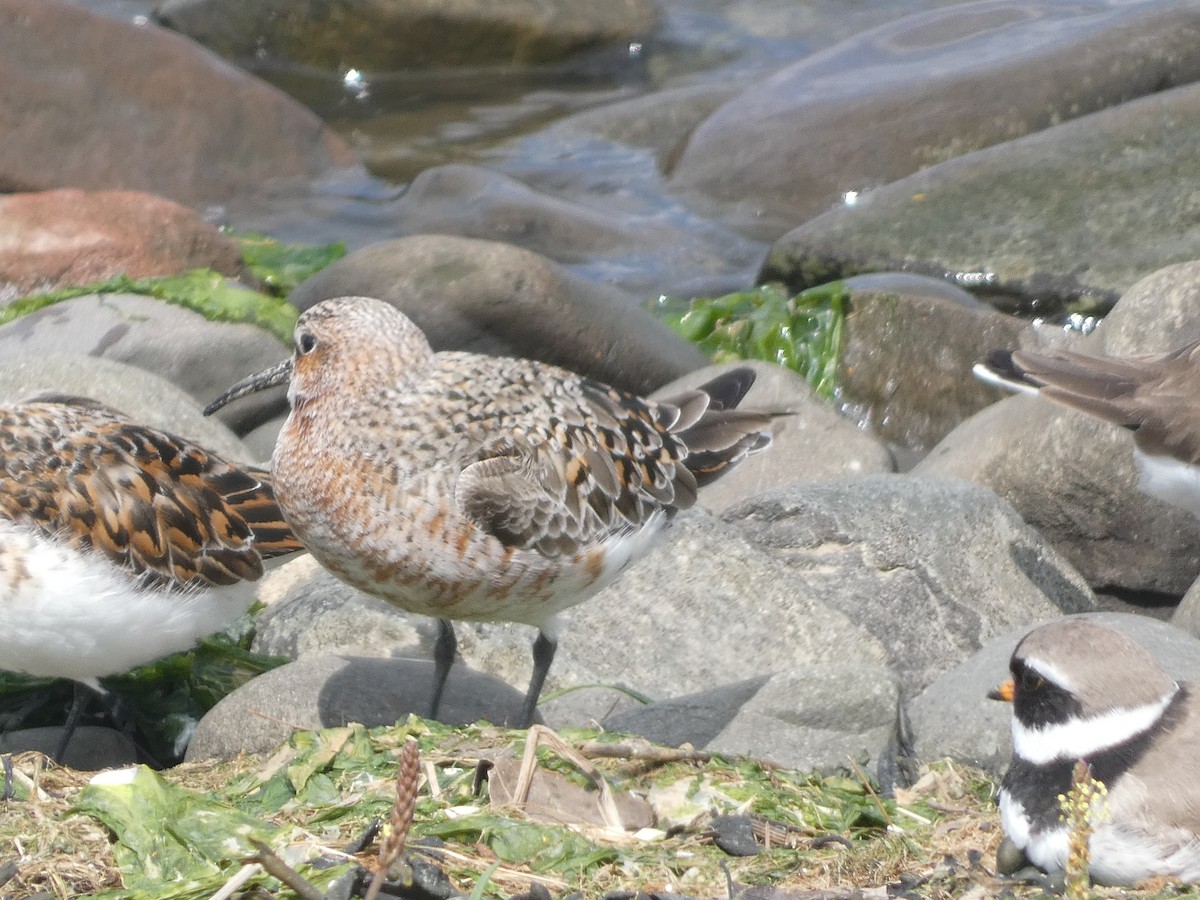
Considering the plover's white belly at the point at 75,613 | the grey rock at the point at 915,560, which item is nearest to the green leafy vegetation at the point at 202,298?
the grey rock at the point at 915,560

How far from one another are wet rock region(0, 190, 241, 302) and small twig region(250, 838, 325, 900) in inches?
303

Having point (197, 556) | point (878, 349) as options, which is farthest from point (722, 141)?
point (197, 556)

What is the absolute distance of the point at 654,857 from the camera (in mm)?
4875

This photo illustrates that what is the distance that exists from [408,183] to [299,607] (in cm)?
917

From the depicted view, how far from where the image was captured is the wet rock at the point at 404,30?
61.0 ft

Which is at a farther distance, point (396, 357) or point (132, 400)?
point (132, 400)

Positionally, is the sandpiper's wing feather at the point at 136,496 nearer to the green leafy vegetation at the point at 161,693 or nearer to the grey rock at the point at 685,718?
the green leafy vegetation at the point at 161,693

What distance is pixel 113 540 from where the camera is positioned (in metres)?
6.50

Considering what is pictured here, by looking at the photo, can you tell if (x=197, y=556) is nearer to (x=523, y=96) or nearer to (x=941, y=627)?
(x=941, y=627)

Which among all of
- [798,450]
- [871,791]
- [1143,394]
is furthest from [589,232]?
[871,791]

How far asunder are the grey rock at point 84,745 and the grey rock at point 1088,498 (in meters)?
4.51

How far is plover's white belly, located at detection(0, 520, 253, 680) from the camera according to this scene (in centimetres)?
616

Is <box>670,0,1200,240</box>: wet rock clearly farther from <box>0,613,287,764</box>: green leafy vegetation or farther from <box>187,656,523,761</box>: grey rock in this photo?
<box>187,656,523,761</box>: grey rock

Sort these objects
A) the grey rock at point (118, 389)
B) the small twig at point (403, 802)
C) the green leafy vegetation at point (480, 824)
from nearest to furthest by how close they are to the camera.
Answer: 1. the small twig at point (403, 802)
2. the green leafy vegetation at point (480, 824)
3. the grey rock at point (118, 389)
